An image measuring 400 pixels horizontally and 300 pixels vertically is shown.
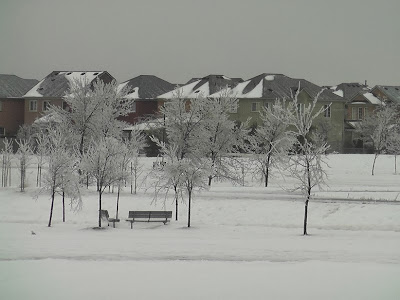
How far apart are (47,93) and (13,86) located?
7052 mm

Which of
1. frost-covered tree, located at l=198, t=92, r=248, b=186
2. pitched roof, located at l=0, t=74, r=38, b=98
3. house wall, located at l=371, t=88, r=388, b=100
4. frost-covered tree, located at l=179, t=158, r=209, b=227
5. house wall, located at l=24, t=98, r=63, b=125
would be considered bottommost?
frost-covered tree, located at l=179, t=158, r=209, b=227

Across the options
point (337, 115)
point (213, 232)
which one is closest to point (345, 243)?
point (213, 232)

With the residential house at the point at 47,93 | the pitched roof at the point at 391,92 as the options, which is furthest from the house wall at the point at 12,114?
the pitched roof at the point at 391,92

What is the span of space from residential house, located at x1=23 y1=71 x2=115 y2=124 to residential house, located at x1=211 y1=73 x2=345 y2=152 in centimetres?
1690

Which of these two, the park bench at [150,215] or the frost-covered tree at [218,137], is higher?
the frost-covered tree at [218,137]

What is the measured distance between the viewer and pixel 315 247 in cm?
2381

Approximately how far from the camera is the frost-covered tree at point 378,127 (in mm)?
62188

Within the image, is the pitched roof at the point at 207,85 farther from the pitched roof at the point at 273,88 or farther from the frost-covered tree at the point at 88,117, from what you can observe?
the frost-covered tree at the point at 88,117

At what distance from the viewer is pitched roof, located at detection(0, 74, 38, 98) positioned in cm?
7888

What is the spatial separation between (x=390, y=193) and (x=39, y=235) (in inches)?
913

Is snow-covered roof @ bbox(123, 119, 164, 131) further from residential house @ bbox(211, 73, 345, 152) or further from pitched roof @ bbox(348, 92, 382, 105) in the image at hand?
pitched roof @ bbox(348, 92, 382, 105)

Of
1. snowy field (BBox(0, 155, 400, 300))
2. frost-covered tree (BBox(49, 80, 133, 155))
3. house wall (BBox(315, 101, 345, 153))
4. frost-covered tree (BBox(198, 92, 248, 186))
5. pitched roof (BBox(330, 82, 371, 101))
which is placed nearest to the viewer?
snowy field (BBox(0, 155, 400, 300))

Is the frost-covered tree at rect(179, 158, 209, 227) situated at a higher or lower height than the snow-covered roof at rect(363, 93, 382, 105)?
lower

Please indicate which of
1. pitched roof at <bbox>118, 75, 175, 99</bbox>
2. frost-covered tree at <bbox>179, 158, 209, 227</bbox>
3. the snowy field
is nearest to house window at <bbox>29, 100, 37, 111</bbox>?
pitched roof at <bbox>118, 75, 175, 99</bbox>
